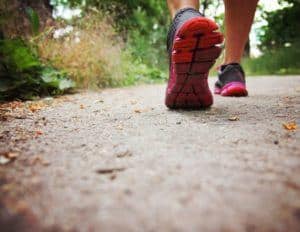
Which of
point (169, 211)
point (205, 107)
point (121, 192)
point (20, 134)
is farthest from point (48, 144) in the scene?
point (205, 107)

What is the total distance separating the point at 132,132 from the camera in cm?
112

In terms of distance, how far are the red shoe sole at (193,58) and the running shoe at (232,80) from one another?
1.70 feet

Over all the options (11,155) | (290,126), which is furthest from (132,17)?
(11,155)

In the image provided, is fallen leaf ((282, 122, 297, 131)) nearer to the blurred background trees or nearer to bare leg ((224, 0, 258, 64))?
bare leg ((224, 0, 258, 64))

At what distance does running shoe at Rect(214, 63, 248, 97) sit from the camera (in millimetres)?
1975

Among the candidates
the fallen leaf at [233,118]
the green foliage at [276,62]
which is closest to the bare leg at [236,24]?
the fallen leaf at [233,118]

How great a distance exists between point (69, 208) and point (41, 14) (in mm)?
3724

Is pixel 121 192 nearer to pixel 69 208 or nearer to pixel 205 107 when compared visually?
pixel 69 208

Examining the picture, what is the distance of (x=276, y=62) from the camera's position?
7512 mm

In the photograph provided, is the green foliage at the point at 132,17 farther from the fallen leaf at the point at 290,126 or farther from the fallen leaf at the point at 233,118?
the fallen leaf at the point at 290,126

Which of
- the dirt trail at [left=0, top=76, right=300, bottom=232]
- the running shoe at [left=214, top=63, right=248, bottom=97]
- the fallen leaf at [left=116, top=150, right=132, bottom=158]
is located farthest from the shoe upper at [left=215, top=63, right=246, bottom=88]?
the fallen leaf at [left=116, top=150, right=132, bottom=158]

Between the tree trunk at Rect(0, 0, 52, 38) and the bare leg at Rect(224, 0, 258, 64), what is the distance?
5.32ft

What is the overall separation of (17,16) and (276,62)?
19.9ft

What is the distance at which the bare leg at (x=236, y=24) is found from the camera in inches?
74.5
